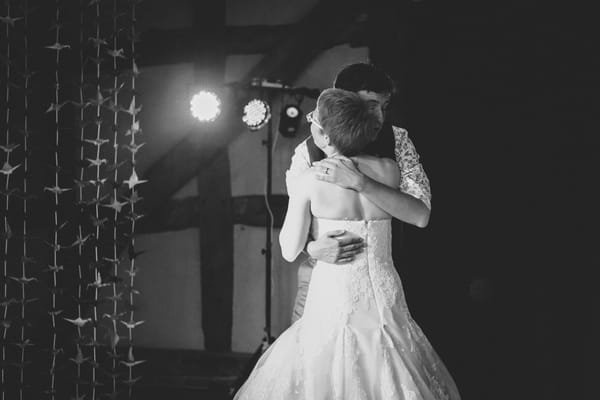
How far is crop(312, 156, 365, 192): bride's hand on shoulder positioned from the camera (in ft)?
6.15

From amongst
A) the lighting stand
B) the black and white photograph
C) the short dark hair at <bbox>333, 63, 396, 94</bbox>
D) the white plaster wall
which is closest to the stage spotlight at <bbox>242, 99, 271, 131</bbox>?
the black and white photograph

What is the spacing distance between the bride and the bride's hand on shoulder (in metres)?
0.03

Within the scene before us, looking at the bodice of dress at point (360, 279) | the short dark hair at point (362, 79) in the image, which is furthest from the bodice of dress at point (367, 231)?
the short dark hair at point (362, 79)

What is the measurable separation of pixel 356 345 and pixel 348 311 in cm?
12

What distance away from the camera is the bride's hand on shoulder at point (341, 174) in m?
1.87

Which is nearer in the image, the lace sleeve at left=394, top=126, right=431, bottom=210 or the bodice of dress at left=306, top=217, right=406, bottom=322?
the bodice of dress at left=306, top=217, right=406, bottom=322

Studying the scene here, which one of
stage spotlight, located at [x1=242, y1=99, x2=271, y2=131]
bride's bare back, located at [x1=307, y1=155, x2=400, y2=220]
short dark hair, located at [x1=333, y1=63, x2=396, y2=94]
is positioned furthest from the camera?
stage spotlight, located at [x1=242, y1=99, x2=271, y2=131]

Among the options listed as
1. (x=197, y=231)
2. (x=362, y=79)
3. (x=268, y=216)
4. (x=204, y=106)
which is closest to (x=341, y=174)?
(x=362, y=79)

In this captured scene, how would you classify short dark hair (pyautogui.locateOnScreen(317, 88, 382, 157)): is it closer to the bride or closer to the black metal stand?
the bride

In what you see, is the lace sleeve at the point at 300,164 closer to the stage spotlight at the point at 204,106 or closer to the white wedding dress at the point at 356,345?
the white wedding dress at the point at 356,345

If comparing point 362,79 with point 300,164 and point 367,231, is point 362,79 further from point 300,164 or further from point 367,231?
point 367,231

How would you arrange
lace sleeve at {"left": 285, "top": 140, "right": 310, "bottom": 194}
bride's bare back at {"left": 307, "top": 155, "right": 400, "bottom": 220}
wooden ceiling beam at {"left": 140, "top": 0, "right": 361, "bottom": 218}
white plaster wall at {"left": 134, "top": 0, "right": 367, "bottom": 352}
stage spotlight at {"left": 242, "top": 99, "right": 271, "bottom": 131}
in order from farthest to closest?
white plaster wall at {"left": 134, "top": 0, "right": 367, "bottom": 352}, wooden ceiling beam at {"left": 140, "top": 0, "right": 361, "bottom": 218}, stage spotlight at {"left": 242, "top": 99, "right": 271, "bottom": 131}, lace sleeve at {"left": 285, "top": 140, "right": 310, "bottom": 194}, bride's bare back at {"left": 307, "top": 155, "right": 400, "bottom": 220}

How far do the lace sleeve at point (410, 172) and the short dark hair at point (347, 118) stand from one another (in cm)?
41

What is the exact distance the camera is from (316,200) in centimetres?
194
